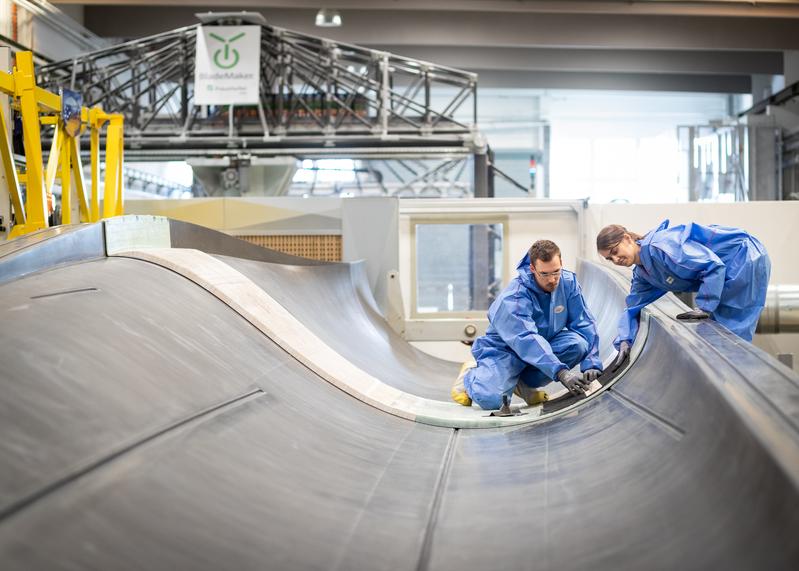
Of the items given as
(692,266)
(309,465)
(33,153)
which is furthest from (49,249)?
(33,153)

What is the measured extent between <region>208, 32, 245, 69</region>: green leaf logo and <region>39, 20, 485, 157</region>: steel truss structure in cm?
36

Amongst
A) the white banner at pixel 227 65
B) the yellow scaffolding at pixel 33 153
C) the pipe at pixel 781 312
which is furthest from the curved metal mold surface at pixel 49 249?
the white banner at pixel 227 65

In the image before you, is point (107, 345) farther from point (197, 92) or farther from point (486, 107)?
point (486, 107)

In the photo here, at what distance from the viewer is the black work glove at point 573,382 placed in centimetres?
298

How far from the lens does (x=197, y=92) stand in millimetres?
9164

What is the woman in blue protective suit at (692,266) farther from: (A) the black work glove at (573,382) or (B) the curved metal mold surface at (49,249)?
(B) the curved metal mold surface at (49,249)

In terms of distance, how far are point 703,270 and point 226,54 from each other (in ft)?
24.7

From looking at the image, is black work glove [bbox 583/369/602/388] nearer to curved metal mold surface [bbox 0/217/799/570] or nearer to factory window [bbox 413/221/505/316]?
curved metal mold surface [bbox 0/217/799/570]

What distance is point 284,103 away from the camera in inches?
397

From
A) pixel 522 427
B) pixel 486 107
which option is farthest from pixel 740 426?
pixel 486 107

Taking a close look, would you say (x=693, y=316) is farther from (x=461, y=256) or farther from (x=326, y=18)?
(x=326, y=18)

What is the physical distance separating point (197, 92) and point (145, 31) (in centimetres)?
332

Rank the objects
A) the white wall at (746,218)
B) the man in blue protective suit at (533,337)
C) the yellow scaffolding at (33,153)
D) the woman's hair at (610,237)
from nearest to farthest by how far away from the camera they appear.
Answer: the man in blue protective suit at (533,337), the woman's hair at (610,237), the yellow scaffolding at (33,153), the white wall at (746,218)

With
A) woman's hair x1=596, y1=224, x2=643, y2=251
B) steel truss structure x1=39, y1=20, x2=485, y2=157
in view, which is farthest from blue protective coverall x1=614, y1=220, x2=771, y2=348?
steel truss structure x1=39, y1=20, x2=485, y2=157
